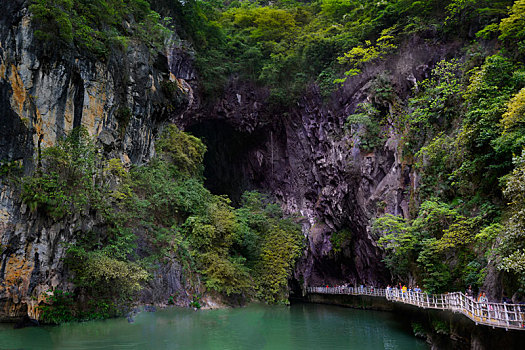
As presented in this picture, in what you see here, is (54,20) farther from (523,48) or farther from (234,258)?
(523,48)

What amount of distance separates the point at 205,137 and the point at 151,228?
44.0 ft

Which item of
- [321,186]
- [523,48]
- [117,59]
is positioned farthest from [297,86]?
[523,48]

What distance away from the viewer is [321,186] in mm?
27891

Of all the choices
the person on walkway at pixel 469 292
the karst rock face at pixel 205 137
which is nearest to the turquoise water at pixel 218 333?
the karst rock face at pixel 205 137

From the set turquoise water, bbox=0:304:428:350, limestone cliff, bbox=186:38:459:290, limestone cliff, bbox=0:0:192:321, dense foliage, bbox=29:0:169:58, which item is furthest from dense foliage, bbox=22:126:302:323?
dense foliage, bbox=29:0:169:58

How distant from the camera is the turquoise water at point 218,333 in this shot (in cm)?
1269

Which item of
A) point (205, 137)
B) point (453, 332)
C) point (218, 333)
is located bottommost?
point (218, 333)

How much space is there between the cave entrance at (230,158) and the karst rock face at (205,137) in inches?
3.7

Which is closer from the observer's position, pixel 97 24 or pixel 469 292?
pixel 469 292

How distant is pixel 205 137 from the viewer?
3306 cm

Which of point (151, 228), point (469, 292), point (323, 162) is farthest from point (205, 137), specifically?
point (469, 292)

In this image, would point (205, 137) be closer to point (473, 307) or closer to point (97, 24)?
point (97, 24)

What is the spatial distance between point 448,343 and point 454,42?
16.9 metres

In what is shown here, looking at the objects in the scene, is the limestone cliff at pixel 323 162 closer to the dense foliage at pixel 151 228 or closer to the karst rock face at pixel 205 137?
Result: the karst rock face at pixel 205 137
